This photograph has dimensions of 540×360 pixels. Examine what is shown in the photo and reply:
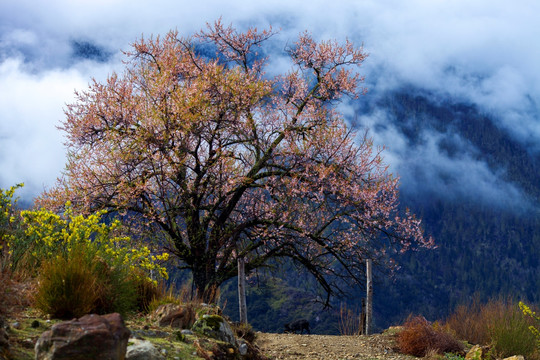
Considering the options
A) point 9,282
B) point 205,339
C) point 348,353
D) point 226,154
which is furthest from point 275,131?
point 9,282

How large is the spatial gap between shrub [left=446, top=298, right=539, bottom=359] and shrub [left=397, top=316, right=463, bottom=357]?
4.35ft

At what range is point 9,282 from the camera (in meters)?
6.80

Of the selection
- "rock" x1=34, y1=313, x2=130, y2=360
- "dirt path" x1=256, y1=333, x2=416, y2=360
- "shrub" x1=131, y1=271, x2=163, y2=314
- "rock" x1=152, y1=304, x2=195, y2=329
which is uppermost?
"shrub" x1=131, y1=271, x2=163, y2=314

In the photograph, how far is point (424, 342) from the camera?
563 inches

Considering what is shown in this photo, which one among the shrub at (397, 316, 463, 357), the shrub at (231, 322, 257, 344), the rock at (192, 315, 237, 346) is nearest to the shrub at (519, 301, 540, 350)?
the shrub at (397, 316, 463, 357)

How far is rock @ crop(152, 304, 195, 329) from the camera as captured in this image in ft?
27.4

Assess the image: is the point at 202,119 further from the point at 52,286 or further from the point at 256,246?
the point at 52,286

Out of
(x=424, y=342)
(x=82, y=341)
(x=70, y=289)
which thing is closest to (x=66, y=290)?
(x=70, y=289)

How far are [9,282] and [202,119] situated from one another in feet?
35.5

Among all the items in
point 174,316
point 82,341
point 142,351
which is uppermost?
point 174,316

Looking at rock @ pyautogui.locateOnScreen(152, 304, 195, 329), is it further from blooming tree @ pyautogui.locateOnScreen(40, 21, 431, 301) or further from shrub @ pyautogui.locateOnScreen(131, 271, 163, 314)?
blooming tree @ pyautogui.locateOnScreen(40, 21, 431, 301)

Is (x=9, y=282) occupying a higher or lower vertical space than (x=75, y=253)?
lower

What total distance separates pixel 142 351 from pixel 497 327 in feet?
42.8

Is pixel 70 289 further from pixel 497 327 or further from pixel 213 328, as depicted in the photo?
pixel 497 327
